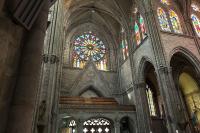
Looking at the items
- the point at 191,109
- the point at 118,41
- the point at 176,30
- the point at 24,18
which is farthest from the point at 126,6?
the point at 24,18

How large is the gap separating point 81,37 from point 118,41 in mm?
5279

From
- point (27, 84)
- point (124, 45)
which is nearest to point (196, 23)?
point (124, 45)

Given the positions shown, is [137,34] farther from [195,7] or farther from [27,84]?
[27,84]

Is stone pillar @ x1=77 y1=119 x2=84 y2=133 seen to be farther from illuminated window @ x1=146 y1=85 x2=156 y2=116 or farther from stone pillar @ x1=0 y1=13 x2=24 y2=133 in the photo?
stone pillar @ x1=0 y1=13 x2=24 y2=133

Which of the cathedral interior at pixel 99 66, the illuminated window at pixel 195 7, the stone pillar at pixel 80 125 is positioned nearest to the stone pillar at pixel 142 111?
the cathedral interior at pixel 99 66

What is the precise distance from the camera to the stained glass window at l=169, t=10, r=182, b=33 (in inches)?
618

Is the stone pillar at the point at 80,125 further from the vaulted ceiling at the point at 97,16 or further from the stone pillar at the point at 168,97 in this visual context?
the vaulted ceiling at the point at 97,16

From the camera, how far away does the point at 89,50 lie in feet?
73.4

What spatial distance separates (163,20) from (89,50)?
34.4 ft

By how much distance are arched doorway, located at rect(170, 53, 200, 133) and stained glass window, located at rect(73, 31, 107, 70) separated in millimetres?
9022

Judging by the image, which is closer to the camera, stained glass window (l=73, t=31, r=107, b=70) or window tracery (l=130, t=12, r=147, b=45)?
window tracery (l=130, t=12, r=147, b=45)

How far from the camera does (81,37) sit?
22969mm

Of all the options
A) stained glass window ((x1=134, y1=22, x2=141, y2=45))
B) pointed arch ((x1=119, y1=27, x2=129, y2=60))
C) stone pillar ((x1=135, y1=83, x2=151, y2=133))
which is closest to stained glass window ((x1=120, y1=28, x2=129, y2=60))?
pointed arch ((x1=119, y1=27, x2=129, y2=60))

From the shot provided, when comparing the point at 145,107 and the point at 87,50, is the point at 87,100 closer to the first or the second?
the point at 145,107
